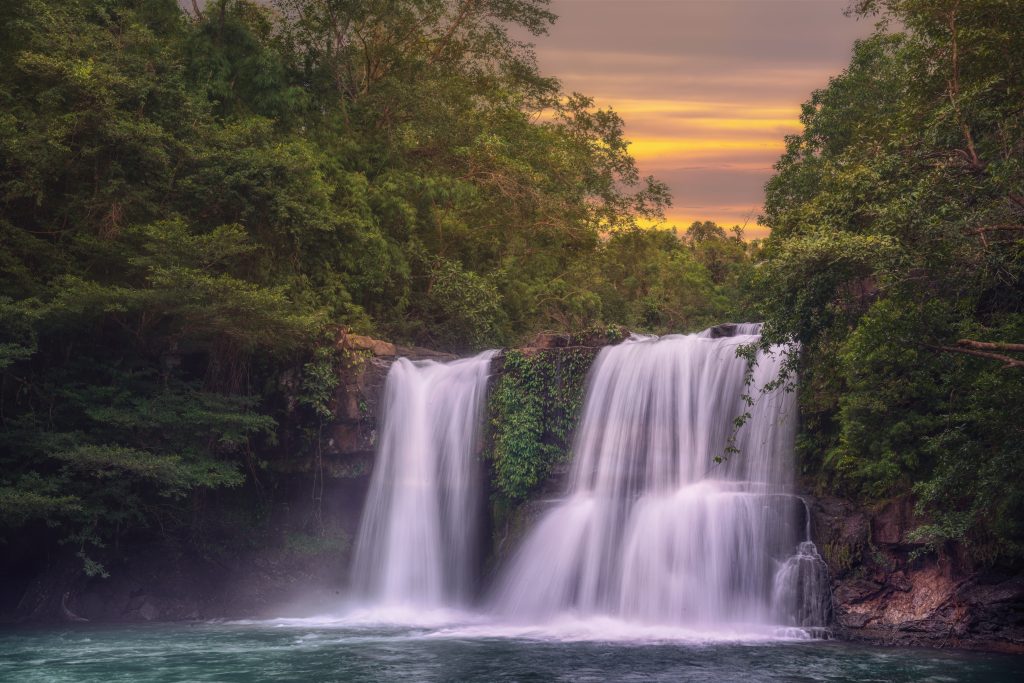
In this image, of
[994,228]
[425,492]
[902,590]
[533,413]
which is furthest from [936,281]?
[425,492]

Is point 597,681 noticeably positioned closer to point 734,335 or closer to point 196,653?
point 196,653

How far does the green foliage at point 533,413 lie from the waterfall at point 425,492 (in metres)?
0.87

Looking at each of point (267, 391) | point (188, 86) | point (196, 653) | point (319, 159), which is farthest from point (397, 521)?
point (188, 86)

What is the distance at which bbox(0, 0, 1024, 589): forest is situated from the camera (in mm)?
15414

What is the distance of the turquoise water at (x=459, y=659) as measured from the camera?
49.5 ft

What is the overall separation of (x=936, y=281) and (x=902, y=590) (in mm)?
5482

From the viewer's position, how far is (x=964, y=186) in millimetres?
14664

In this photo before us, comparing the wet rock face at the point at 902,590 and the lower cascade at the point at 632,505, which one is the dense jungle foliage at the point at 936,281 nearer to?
the wet rock face at the point at 902,590

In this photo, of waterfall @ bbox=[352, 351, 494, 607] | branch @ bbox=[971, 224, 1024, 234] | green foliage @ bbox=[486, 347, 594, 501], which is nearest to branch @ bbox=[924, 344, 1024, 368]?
branch @ bbox=[971, 224, 1024, 234]

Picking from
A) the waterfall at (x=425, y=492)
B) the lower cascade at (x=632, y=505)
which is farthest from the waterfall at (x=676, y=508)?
the waterfall at (x=425, y=492)

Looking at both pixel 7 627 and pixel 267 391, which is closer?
pixel 7 627

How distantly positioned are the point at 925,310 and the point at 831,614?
557cm

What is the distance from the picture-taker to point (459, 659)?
16.8m

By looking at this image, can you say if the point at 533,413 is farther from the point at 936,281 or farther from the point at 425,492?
the point at 936,281
